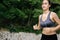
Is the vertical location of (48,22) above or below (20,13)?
above

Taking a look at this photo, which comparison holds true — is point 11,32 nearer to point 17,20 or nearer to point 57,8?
point 17,20

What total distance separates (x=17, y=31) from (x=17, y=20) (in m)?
0.86

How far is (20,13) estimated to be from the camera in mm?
9000

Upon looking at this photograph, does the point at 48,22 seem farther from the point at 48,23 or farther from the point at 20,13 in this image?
the point at 20,13

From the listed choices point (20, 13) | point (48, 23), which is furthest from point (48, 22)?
point (20, 13)

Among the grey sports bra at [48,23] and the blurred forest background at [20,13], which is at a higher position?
the grey sports bra at [48,23]

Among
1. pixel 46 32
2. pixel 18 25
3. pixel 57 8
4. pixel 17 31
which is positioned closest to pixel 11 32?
pixel 17 31

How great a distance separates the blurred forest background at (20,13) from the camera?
8977mm

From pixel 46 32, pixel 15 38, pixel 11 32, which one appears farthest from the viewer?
pixel 11 32

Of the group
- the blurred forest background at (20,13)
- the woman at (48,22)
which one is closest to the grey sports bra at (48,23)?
the woman at (48,22)

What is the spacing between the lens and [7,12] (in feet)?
29.5

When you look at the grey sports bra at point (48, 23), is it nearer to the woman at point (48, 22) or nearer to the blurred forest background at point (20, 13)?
the woman at point (48, 22)

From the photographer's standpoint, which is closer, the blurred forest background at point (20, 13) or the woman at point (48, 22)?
the woman at point (48, 22)

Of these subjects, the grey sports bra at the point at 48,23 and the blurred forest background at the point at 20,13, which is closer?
the grey sports bra at the point at 48,23
